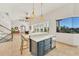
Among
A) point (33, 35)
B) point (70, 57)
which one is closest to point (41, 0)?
point (33, 35)

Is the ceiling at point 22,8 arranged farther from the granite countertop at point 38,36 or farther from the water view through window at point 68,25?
the granite countertop at point 38,36

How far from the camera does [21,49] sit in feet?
→ 9.73

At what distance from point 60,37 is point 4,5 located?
52.1 inches

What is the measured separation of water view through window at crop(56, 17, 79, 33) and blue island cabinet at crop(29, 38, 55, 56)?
35 centimetres

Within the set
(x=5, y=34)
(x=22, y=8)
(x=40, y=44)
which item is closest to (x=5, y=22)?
(x=5, y=34)

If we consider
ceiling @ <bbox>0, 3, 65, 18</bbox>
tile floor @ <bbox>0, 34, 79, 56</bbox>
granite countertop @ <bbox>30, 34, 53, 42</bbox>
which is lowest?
tile floor @ <bbox>0, 34, 79, 56</bbox>

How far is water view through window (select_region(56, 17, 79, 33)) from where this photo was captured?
2.91 metres

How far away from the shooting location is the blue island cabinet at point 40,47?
294cm

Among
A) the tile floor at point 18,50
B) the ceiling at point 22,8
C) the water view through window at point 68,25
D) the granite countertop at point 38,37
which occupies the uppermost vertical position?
the ceiling at point 22,8

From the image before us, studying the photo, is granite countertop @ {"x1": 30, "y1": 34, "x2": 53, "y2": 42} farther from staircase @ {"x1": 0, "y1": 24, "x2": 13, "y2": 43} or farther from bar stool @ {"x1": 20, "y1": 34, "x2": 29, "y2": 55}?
staircase @ {"x1": 0, "y1": 24, "x2": 13, "y2": 43}

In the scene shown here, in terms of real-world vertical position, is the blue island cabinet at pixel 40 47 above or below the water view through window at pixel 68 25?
below

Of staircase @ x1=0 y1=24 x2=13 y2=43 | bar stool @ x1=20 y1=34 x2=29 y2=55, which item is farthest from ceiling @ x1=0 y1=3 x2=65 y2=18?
bar stool @ x1=20 y1=34 x2=29 y2=55

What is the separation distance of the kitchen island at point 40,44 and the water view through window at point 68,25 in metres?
0.29

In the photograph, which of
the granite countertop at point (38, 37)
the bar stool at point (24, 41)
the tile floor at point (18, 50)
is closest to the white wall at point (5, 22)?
the tile floor at point (18, 50)
